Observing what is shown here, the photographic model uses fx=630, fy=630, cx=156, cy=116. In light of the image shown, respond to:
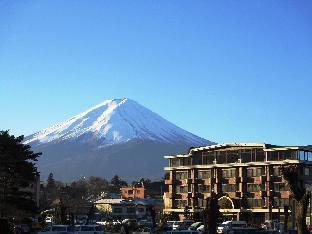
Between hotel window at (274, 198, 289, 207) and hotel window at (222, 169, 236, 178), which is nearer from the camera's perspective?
hotel window at (274, 198, 289, 207)

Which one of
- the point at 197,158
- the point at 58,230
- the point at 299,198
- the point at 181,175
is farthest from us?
the point at 181,175

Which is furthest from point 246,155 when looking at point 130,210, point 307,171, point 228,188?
point 130,210

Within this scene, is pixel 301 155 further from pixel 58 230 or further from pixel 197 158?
pixel 58 230

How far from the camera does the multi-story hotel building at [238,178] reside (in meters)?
92.4

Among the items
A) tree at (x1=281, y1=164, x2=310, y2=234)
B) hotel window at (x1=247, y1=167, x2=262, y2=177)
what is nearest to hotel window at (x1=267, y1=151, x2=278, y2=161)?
hotel window at (x1=247, y1=167, x2=262, y2=177)

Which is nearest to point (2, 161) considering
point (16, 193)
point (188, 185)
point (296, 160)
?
point (16, 193)

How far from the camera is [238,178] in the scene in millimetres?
98438

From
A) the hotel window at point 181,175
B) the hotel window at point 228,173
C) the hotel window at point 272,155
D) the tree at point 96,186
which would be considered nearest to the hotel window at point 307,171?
the hotel window at point 272,155

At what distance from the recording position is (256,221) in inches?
3674

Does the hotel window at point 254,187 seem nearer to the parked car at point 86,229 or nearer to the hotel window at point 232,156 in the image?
the hotel window at point 232,156

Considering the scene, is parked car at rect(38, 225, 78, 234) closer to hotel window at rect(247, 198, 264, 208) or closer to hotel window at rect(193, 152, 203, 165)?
hotel window at rect(247, 198, 264, 208)

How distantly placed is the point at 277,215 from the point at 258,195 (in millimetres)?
4377

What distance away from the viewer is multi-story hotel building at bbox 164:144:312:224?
92438 mm

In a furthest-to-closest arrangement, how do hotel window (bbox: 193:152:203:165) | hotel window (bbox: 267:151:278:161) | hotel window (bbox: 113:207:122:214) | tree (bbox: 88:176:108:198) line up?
tree (bbox: 88:176:108:198) < hotel window (bbox: 113:207:122:214) < hotel window (bbox: 193:152:203:165) < hotel window (bbox: 267:151:278:161)
